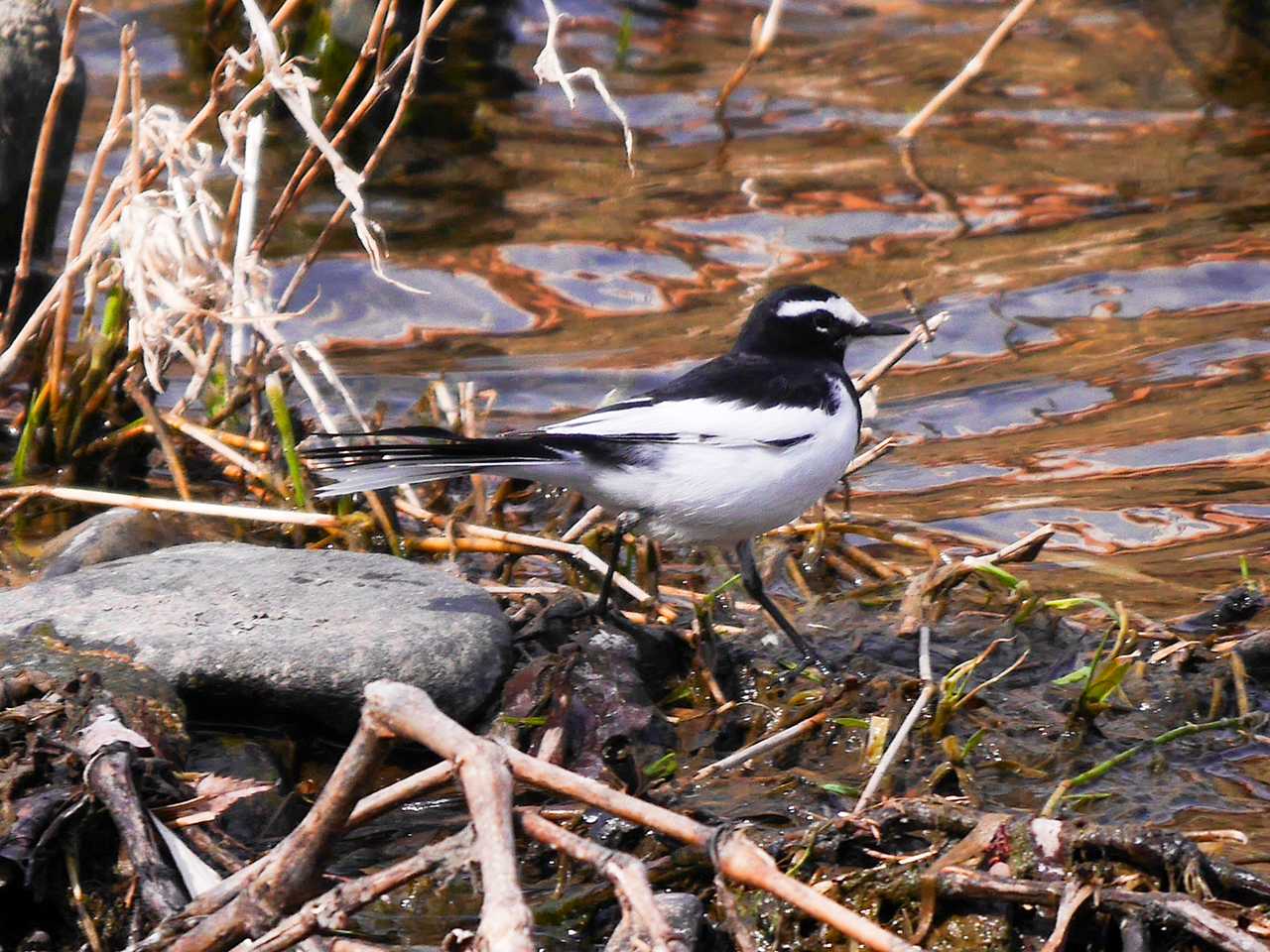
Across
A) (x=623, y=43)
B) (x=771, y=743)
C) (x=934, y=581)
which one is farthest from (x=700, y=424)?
(x=623, y=43)

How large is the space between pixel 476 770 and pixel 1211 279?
7283mm

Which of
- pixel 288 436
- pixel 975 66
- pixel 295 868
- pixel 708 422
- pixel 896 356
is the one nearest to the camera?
pixel 295 868

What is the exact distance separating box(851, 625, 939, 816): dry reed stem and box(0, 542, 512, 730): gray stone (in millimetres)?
1190

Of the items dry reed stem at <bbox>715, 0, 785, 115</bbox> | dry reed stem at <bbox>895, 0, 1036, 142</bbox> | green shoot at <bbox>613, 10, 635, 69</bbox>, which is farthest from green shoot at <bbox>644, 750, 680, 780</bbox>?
green shoot at <bbox>613, 10, 635, 69</bbox>

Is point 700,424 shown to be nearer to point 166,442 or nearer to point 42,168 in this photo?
point 166,442

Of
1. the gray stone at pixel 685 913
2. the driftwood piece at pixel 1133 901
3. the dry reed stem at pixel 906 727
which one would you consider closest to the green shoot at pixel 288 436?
the dry reed stem at pixel 906 727

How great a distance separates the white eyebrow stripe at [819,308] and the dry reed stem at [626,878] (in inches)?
136

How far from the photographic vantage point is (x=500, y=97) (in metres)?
12.3

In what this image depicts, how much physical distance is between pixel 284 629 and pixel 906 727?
68.6 inches

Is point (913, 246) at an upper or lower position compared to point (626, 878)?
lower

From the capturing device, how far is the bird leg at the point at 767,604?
207 inches

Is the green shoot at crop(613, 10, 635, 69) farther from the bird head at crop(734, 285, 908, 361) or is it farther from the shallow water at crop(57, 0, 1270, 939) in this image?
the bird head at crop(734, 285, 908, 361)

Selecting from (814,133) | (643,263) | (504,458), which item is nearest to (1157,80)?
(814,133)

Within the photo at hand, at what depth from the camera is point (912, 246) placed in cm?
990
